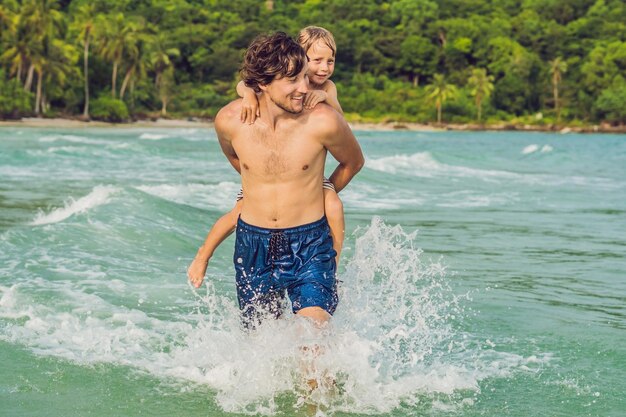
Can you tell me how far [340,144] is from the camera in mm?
4938

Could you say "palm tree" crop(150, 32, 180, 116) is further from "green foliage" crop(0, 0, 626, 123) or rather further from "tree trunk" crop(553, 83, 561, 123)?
"tree trunk" crop(553, 83, 561, 123)

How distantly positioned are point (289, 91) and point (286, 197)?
0.61m

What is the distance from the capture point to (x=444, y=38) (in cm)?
14112

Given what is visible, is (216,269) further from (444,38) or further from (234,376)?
(444,38)

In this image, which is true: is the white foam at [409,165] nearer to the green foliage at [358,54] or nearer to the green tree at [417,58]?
the green foliage at [358,54]

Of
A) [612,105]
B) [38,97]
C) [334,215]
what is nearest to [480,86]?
[612,105]

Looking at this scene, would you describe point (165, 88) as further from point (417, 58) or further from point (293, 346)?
point (293, 346)

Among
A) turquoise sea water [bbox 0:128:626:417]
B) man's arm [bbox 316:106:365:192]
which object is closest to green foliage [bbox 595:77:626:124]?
turquoise sea water [bbox 0:128:626:417]

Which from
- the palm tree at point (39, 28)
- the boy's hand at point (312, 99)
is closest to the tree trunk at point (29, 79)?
the palm tree at point (39, 28)

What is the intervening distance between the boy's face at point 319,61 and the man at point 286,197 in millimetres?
322

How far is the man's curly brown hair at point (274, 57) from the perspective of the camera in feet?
15.0

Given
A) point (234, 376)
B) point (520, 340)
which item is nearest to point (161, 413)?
point (234, 376)

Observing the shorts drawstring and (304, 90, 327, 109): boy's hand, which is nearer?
(304, 90, 327, 109): boy's hand

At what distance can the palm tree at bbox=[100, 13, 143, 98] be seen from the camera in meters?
87.2
